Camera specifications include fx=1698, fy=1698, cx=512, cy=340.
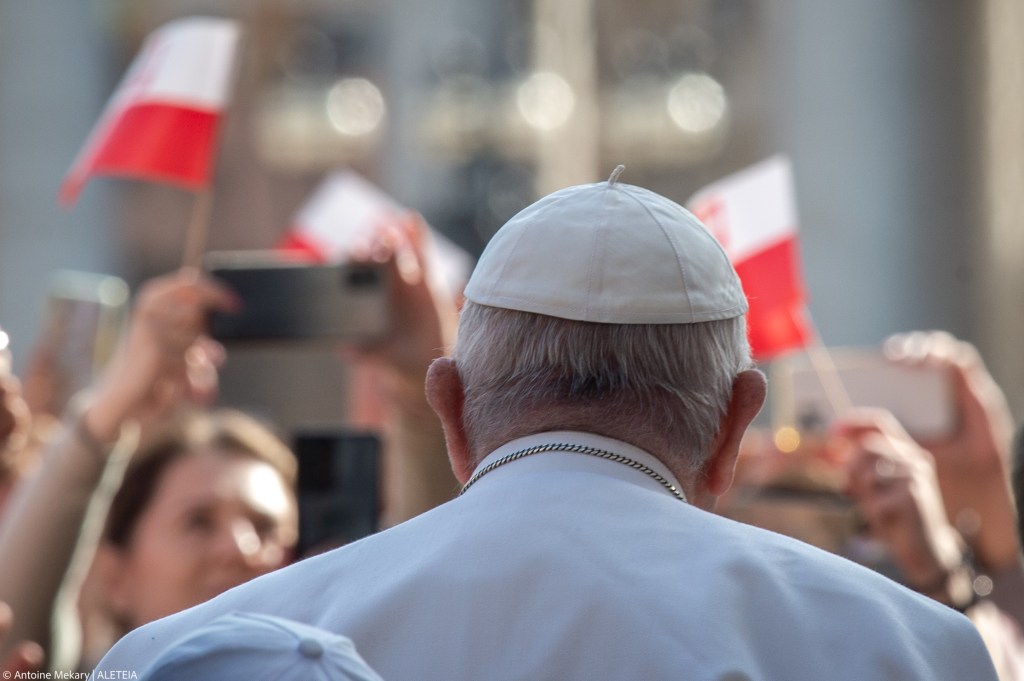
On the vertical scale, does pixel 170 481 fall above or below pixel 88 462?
below

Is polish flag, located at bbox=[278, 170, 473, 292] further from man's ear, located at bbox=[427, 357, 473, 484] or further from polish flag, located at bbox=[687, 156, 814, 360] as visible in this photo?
man's ear, located at bbox=[427, 357, 473, 484]

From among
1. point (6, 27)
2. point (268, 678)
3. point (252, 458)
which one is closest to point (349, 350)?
point (252, 458)

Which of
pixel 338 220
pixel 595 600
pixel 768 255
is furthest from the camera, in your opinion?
pixel 338 220

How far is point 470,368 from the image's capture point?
1.68 m

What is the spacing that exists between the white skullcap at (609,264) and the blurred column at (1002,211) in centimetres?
783

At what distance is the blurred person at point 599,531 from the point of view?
4.81 ft

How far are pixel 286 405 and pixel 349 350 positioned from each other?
1715cm

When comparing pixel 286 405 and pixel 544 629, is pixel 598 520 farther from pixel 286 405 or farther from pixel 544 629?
pixel 286 405

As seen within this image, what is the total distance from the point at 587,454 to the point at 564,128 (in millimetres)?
19932

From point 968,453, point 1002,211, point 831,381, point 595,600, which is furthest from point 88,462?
point 1002,211

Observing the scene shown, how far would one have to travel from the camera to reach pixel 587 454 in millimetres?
1582

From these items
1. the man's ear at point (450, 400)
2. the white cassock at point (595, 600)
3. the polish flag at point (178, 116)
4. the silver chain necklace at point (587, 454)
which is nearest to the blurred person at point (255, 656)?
the white cassock at point (595, 600)

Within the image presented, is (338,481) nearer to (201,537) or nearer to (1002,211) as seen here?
(201,537)

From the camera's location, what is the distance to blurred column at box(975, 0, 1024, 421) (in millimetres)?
9570
